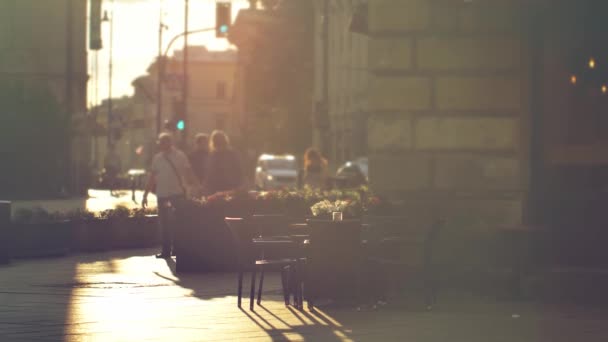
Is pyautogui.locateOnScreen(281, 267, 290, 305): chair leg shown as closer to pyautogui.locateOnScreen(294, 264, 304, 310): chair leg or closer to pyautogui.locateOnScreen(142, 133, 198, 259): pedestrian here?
pyautogui.locateOnScreen(294, 264, 304, 310): chair leg

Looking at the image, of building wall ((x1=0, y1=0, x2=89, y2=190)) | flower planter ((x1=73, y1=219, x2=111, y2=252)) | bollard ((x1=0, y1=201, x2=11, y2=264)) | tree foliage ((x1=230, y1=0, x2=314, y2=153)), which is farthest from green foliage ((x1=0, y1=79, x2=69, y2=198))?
bollard ((x1=0, y1=201, x2=11, y2=264))

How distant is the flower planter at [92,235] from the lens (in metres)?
21.6

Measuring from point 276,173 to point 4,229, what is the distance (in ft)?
117

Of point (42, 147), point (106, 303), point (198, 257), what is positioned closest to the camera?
point (106, 303)

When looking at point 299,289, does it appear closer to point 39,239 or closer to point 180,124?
point 39,239

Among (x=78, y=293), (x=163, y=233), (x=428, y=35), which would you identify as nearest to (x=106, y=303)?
(x=78, y=293)

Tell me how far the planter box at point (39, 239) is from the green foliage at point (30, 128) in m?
25.3

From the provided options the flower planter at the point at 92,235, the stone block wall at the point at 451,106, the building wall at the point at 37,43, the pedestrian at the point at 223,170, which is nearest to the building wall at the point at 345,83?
the building wall at the point at 37,43

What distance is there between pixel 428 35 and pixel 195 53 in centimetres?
12261

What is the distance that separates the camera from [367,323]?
1174cm

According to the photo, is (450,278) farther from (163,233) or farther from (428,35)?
(163,233)

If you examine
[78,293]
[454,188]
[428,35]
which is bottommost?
[78,293]

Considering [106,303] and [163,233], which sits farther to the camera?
[163,233]

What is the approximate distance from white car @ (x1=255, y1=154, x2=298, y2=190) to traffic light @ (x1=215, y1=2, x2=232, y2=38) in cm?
1216
